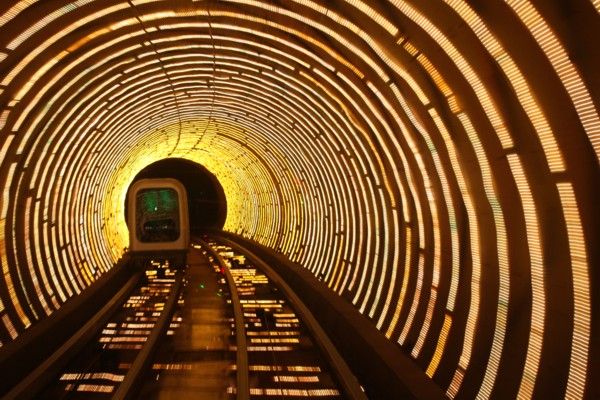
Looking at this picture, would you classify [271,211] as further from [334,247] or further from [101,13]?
[101,13]

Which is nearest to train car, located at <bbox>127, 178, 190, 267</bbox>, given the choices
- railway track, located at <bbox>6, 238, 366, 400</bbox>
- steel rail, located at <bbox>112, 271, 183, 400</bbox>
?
railway track, located at <bbox>6, 238, 366, 400</bbox>

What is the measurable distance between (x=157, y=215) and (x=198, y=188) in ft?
55.9

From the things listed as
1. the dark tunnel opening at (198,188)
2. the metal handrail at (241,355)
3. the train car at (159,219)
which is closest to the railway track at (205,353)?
the metal handrail at (241,355)

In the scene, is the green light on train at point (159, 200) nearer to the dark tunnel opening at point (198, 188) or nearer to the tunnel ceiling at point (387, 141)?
the tunnel ceiling at point (387, 141)

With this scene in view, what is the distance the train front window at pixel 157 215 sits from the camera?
17297 millimetres

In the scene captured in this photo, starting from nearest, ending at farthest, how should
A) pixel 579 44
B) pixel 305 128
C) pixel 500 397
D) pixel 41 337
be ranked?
1. pixel 579 44
2. pixel 500 397
3. pixel 41 337
4. pixel 305 128

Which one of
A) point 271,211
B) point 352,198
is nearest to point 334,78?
point 352,198

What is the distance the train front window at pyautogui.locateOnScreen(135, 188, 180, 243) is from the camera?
1730 cm

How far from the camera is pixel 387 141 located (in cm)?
889

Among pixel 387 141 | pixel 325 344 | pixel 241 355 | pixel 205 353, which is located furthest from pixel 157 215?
pixel 387 141

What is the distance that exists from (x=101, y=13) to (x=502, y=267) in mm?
6296

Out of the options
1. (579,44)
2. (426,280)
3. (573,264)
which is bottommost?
(426,280)

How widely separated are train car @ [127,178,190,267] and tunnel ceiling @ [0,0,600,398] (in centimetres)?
147

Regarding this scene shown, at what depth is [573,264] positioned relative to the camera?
4500mm
